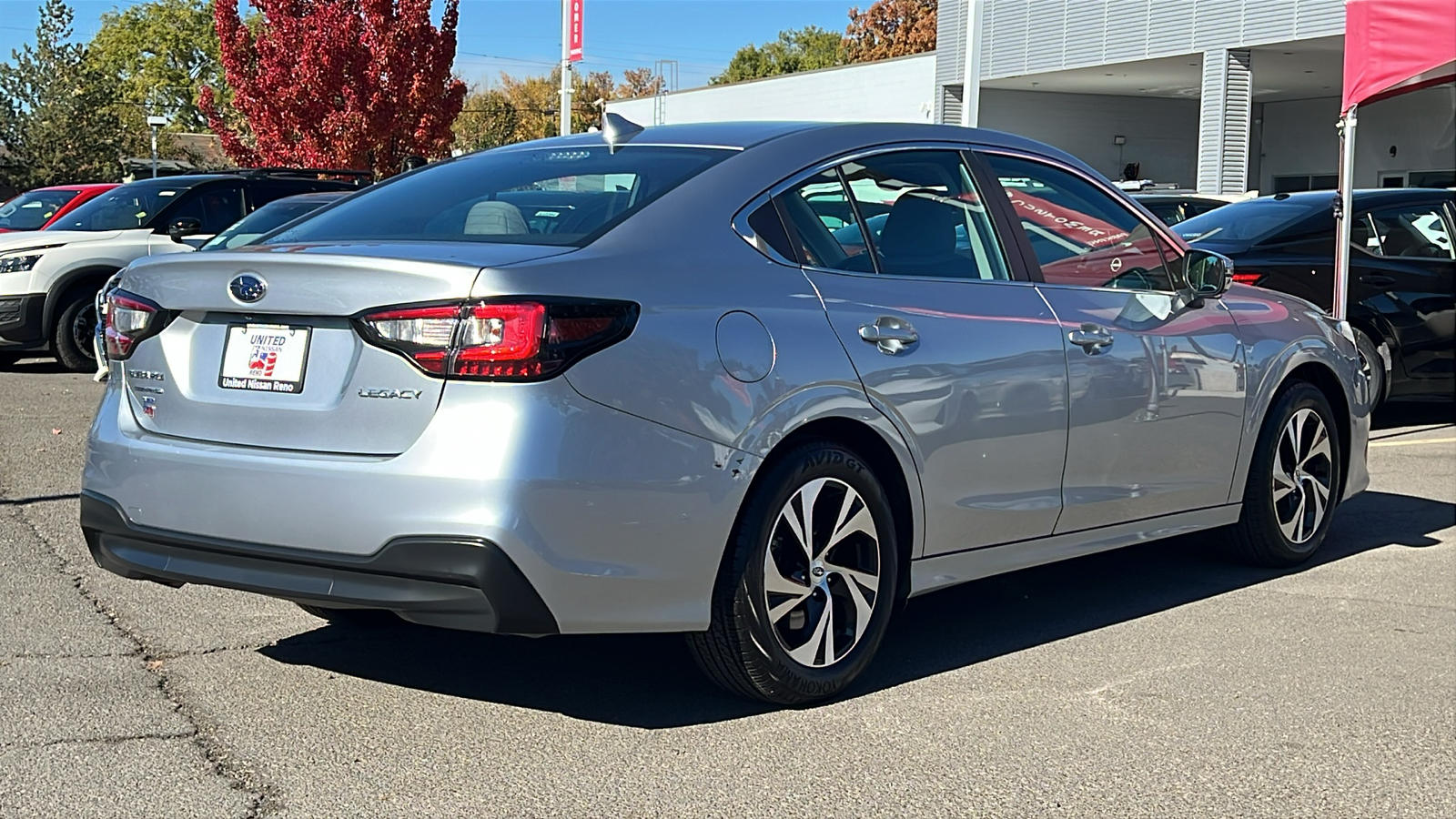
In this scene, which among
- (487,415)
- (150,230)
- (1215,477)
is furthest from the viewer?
(150,230)

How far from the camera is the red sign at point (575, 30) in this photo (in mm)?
21672

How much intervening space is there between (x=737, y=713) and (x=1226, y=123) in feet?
88.0

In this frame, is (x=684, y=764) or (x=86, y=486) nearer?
(x=684, y=764)

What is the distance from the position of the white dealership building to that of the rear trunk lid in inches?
839

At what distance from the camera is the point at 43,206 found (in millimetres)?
16719

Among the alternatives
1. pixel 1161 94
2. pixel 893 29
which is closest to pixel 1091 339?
pixel 1161 94

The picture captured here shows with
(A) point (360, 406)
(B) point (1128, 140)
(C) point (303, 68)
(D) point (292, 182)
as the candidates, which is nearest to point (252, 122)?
(C) point (303, 68)

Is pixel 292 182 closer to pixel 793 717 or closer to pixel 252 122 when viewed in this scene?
pixel 793 717

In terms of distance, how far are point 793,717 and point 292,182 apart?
1212 centimetres

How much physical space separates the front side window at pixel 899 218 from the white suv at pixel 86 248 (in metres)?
9.03

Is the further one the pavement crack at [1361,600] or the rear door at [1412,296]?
the rear door at [1412,296]

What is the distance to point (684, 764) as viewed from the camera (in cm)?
391

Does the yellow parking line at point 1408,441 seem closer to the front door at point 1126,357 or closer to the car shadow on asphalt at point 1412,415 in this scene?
the car shadow on asphalt at point 1412,415

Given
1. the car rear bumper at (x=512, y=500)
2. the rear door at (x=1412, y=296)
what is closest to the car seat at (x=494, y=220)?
the car rear bumper at (x=512, y=500)
